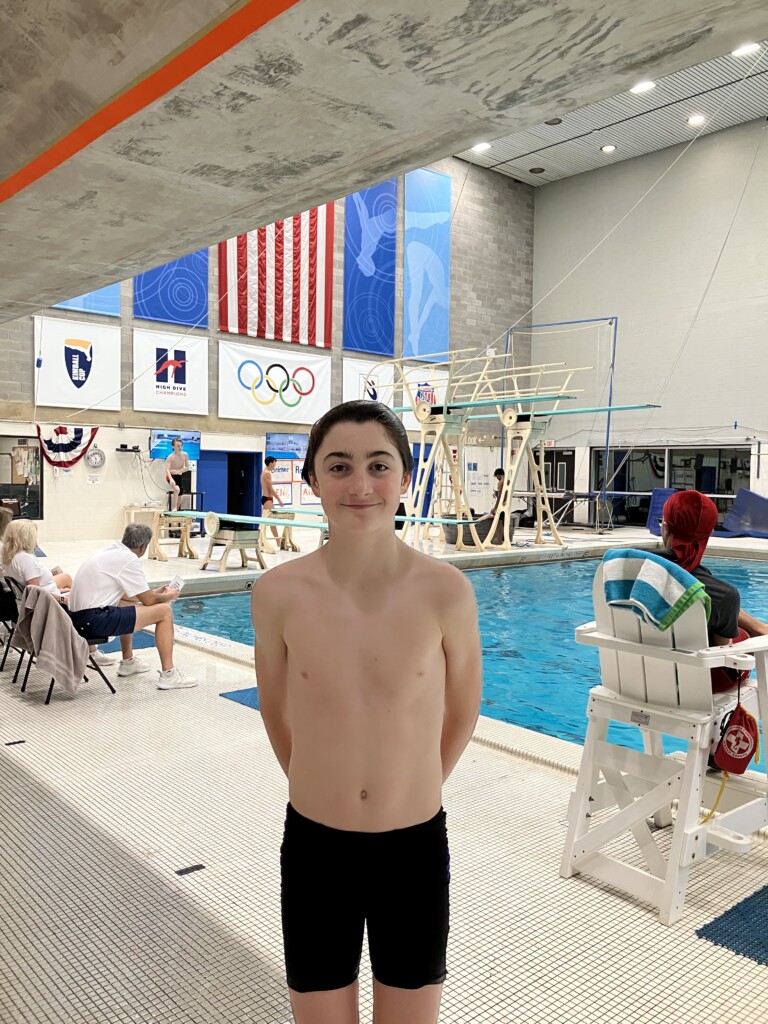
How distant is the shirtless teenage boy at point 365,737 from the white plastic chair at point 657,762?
139 cm

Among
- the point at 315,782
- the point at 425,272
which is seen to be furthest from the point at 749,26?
the point at 425,272

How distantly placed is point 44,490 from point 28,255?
1114cm

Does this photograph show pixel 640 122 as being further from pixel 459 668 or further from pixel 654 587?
pixel 459 668

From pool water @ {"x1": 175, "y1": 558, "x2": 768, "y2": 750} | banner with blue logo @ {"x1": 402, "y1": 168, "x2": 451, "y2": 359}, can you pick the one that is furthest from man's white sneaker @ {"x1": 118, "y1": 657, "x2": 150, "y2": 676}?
banner with blue logo @ {"x1": 402, "y1": 168, "x2": 451, "y2": 359}

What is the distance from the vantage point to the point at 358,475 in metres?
1.37

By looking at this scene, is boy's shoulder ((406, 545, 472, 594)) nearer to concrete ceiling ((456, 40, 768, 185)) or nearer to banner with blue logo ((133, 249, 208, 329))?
banner with blue logo ((133, 249, 208, 329))

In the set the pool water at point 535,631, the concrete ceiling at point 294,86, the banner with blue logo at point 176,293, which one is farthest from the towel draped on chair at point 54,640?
the banner with blue logo at point 176,293

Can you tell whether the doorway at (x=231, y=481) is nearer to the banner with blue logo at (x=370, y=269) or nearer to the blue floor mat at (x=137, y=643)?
the banner with blue logo at (x=370, y=269)

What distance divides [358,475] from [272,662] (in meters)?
0.40

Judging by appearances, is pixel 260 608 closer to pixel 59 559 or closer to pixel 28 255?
pixel 28 255

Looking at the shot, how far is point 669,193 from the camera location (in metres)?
19.7

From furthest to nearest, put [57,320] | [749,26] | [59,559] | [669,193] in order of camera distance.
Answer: [669,193] < [57,320] < [59,559] < [749,26]

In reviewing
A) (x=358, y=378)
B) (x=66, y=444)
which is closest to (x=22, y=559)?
(x=66, y=444)

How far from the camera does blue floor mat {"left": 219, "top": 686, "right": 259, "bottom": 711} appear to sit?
4.77 meters
